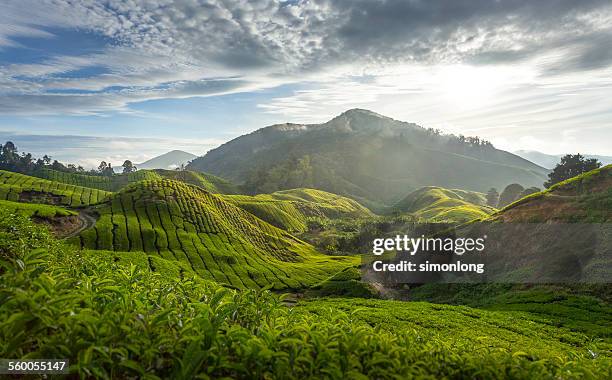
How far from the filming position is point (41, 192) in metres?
143

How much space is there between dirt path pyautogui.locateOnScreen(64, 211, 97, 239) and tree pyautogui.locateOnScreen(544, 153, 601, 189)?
165m

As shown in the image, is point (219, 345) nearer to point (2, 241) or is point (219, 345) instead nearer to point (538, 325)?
point (2, 241)

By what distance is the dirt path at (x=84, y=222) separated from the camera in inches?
3059

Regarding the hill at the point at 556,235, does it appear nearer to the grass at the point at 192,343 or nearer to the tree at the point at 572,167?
the grass at the point at 192,343

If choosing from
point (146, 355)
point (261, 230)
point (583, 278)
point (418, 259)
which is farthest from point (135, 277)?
point (261, 230)

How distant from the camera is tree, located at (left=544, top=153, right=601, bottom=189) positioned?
134988 mm

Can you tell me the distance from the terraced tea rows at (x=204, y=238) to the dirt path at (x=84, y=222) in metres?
2.17

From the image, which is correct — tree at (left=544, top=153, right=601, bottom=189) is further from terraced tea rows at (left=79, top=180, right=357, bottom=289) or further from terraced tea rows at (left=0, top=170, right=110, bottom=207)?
terraced tea rows at (left=0, top=170, right=110, bottom=207)

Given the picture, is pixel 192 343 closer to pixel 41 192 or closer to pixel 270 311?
pixel 270 311

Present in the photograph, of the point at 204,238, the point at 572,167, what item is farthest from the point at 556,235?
the point at 572,167

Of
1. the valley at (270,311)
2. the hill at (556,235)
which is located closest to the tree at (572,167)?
the valley at (270,311)

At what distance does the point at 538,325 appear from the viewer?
26547 millimetres

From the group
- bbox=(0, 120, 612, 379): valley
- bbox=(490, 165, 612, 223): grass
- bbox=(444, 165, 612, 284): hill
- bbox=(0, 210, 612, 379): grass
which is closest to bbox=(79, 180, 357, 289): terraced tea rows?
bbox=(0, 120, 612, 379): valley

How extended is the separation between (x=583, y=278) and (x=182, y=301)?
4422 cm
